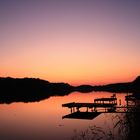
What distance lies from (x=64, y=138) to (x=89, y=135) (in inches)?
70.6

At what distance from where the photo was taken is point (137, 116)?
10.3 meters

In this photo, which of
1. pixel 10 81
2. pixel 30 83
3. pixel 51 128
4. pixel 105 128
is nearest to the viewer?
pixel 105 128

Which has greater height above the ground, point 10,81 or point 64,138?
point 10,81

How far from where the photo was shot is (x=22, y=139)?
56.7ft

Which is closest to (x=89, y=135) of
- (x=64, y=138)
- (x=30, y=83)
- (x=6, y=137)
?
(x=64, y=138)

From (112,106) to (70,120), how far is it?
19.4 feet

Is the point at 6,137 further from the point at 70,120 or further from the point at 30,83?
the point at 30,83

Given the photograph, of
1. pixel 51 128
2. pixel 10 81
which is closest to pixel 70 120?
pixel 51 128

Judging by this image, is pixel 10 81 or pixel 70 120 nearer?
pixel 70 120

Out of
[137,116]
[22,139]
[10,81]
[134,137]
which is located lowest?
[22,139]

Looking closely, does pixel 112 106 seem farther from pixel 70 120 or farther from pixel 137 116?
pixel 137 116

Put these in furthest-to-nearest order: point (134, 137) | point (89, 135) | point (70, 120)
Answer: point (70, 120), point (89, 135), point (134, 137)

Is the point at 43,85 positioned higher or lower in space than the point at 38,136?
higher

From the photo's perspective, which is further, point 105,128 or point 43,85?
point 43,85
